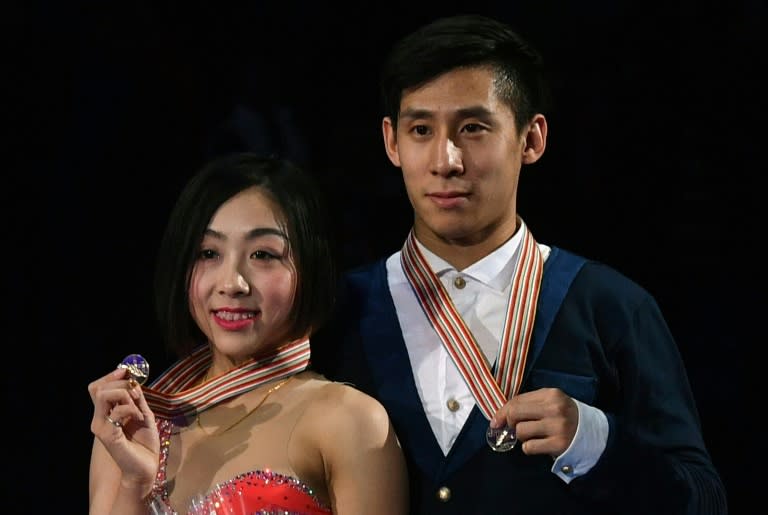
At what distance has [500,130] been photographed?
2.63 meters

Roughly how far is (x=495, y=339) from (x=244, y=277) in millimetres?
530

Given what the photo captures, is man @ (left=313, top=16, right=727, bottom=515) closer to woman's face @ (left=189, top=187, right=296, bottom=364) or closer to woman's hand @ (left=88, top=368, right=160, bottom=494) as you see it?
woman's face @ (left=189, top=187, right=296, bottom=364)

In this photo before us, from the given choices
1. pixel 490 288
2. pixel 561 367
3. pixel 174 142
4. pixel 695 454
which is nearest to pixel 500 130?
pixel 490 288

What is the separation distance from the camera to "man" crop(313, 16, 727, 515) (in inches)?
96.7

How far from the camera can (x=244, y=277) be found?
8.30 feet

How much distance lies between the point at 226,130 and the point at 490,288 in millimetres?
1352

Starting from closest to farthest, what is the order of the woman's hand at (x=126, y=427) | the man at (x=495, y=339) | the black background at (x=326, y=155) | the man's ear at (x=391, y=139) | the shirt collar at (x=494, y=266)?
the woman's hand at (x=126, y=427), the man at (x=495, y=339), the shirt collar at (x=494, y=266), the man's ear at (x=391, y=139), the black background at (x=326, y=155)

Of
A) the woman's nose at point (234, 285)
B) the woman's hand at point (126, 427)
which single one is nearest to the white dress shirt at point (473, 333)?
the woman's nose at point (234, 285)

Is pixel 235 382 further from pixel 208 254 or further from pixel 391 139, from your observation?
pixel 391 139

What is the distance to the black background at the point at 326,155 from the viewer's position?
3467 mm

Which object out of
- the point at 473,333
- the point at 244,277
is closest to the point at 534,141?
the point at 473,333

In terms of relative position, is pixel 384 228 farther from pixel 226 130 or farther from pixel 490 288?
pixel 490 288

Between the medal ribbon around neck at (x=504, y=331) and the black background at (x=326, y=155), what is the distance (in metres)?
0.92

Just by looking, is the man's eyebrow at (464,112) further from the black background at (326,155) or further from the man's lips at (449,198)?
the black background at (326,155)
